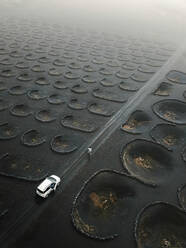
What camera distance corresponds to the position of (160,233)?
19500 millimetres

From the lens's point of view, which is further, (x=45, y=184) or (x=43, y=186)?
(x=45, y=184)

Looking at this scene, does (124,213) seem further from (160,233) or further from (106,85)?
(106,85)

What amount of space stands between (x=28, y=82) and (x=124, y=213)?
2898 centimetres

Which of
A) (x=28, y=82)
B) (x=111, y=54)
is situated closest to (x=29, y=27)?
(x=111, y=54)

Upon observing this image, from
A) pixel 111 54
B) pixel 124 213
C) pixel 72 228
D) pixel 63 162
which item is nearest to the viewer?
pixel 72 228

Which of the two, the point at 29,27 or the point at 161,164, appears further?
the point at 29,27

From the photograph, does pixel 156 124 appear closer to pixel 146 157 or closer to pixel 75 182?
pixel 146 157

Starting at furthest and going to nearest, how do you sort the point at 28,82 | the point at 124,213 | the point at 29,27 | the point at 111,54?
the point at 29,27, the point at 111,54, the point at 28,82, the point at 124,213

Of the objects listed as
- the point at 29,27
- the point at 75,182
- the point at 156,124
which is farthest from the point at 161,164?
the point at 29,27

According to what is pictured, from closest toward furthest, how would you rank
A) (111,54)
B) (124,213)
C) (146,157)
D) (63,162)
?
(124,213) → (63,162) → (146,157) → (111,54)

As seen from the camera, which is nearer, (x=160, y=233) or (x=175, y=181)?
(x=160, y=233)

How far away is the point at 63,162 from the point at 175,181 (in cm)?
1156

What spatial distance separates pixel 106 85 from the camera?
4147 cm

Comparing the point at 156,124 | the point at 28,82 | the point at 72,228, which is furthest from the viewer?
the point at 28,82
